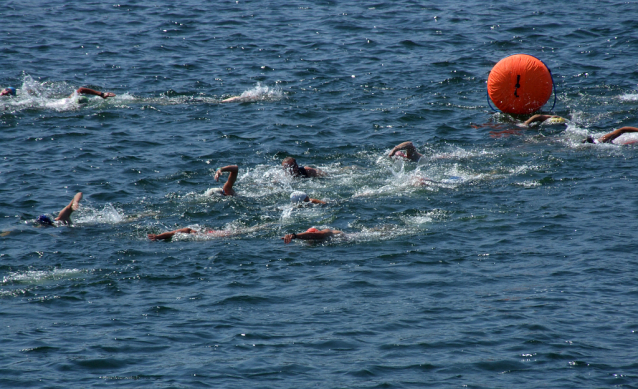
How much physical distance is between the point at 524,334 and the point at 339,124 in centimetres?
1173

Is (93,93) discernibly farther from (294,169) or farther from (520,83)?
(520,83)

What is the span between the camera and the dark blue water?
32.7 feet

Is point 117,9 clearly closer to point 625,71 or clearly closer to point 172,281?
point 625,71

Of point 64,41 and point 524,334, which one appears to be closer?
point 524,334

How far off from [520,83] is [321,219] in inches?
323

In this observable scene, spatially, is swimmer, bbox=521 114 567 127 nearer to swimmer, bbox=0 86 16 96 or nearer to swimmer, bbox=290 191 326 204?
swimmer, bbox=290 191 326 204

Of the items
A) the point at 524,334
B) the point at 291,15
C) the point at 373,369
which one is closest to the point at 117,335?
the point at 373,369

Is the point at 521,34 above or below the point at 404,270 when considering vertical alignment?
above

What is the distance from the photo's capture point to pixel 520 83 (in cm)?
1964

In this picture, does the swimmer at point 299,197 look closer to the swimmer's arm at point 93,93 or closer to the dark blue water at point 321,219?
the dark blue water at point 321,219

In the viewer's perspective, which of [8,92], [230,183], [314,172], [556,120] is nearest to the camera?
[230,183]

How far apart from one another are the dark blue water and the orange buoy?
2.39ft

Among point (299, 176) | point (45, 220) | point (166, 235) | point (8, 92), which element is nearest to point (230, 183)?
point (299, 176)

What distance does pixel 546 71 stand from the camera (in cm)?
1945
